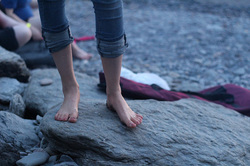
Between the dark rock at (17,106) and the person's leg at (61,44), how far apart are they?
2.39ft

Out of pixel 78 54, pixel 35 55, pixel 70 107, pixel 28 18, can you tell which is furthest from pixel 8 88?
pixel 28 18

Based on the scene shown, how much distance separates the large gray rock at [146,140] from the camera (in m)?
1.82

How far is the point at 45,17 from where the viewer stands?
1.93 metres

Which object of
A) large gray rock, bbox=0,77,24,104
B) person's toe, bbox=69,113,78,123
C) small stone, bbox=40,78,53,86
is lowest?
small stone, bbox=40,78,53,86

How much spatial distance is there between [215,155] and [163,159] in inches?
15.2

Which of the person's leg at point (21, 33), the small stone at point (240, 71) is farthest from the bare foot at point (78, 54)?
the small stone at point (240, 71)

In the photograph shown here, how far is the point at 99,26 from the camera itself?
6.11ft

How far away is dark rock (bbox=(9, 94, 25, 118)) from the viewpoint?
100 inches

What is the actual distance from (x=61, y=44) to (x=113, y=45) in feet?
1.36

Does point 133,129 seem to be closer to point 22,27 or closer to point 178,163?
point 178,163

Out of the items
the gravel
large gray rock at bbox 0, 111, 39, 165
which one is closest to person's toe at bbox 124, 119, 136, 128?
large gray rock at bbox 0, 111, 39, 165

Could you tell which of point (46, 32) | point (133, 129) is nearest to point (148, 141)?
point (133, 129)

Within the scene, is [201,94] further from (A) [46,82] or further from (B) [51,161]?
(B) [51,161]

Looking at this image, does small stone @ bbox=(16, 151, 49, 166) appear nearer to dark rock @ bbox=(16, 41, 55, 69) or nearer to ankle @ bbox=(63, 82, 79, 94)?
ankle @ bbox=(63, 82, 79, 94)
